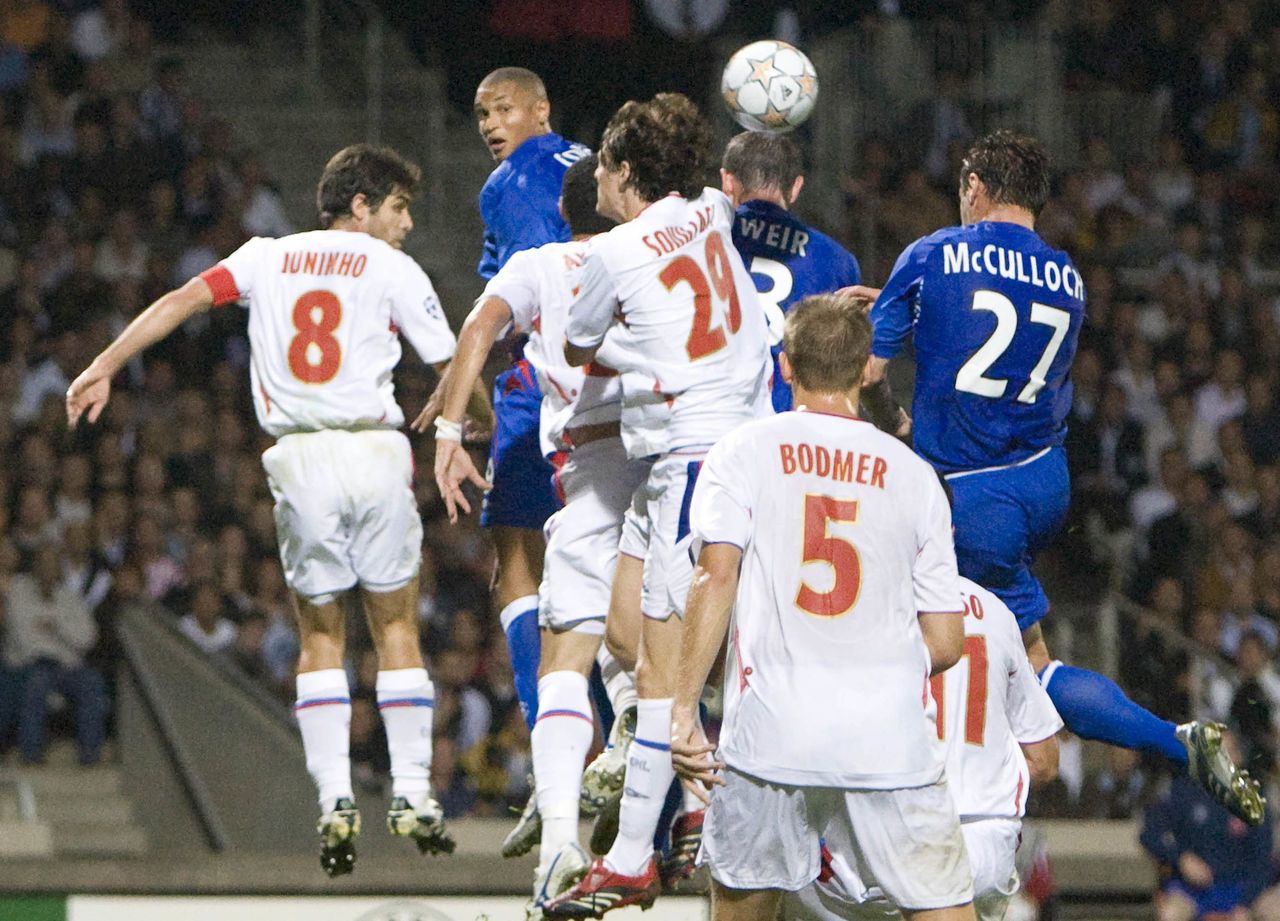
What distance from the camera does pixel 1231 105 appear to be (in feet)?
56.1

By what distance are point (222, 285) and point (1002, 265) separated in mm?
2718

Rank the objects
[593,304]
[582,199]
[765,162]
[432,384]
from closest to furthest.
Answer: [593,304] < [582,199] < [765,162] < [432,384]

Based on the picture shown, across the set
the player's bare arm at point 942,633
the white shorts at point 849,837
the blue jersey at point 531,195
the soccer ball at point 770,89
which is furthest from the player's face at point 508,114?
the white shorts at point 849,837

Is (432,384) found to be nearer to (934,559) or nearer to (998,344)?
(998,344)

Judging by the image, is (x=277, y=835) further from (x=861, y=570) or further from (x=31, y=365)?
(x=861, y=570)

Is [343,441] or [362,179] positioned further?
[362,179]

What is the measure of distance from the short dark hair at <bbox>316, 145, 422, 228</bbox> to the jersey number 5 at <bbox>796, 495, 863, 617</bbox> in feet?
9.60

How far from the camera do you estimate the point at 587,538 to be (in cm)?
732

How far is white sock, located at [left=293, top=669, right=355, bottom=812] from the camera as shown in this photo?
7.95m

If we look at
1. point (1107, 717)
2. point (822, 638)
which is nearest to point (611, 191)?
point (822, 638)

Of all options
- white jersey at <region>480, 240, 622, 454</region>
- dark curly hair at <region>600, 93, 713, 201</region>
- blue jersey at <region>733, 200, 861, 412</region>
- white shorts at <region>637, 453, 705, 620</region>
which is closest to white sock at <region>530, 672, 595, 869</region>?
white shorts at <region>637, 453, 705, 620</region>

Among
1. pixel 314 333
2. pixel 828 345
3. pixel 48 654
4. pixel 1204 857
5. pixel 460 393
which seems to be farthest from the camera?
pixel 48 654

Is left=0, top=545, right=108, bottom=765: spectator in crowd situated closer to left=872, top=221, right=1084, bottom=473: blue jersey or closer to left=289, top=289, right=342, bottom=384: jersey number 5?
left=289, top=289, right=342, bottom=384: jersey number 5

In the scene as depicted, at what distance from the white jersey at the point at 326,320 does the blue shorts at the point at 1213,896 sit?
5603mm
